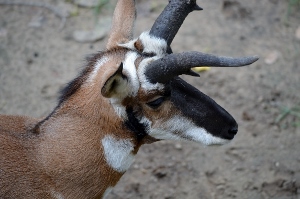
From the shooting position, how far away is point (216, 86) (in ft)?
20.0

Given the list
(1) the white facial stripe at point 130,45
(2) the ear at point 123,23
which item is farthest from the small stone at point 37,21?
(1) the white facial stripe at point 130,45

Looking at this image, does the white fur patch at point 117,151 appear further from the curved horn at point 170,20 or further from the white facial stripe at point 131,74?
the curved horn at point 170,20

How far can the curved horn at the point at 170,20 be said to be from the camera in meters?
3.78

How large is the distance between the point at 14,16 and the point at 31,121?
10.8 ft

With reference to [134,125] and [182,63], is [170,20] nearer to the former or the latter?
[182,63]

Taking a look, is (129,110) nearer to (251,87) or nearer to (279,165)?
(279,165)

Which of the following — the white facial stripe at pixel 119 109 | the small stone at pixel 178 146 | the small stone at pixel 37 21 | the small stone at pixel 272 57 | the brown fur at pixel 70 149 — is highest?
the white facial stripe at pixel 119 109

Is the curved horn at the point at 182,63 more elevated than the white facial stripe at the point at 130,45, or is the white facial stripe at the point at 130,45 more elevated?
the curved horn at the point at 182,63

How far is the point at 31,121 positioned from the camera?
4051 millimetres

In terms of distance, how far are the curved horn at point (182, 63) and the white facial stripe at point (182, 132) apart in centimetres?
32

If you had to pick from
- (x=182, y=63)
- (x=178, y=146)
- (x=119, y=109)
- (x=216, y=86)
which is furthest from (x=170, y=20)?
(x=216, y=86)

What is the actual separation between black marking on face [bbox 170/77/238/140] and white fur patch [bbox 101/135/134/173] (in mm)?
423

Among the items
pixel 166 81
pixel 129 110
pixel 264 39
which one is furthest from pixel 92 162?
pixel 264 39

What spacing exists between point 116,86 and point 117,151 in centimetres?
50
